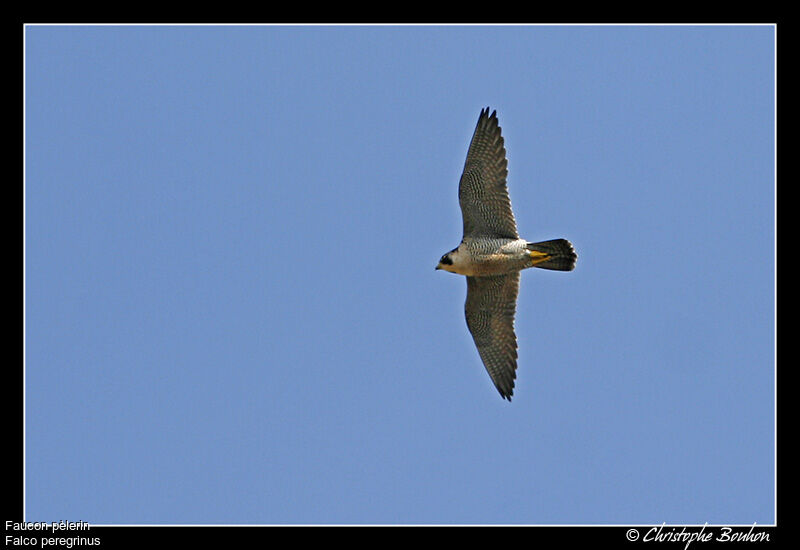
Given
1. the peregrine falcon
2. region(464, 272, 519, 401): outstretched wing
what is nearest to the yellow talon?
the peregrine falcon

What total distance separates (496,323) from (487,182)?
1.79 m

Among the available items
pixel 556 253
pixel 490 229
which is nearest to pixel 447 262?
pixel 490 229

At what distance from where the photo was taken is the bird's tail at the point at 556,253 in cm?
1125

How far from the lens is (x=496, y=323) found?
12.0 m

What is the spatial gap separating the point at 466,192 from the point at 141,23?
13.2 feet

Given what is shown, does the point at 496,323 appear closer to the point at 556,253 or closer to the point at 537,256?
the point at 537,256

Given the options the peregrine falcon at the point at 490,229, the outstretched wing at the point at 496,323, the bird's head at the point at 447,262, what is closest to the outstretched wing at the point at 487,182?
the peregrine falcon at the point at 490,229

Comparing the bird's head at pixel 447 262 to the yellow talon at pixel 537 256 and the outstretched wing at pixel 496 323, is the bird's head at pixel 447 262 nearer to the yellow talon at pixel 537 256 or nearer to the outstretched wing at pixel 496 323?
the outstretched wing at pixel 496 323

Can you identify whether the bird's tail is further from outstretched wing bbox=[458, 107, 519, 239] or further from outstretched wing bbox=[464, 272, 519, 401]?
outstretched wing bbox=[464, 272, 519, 401]

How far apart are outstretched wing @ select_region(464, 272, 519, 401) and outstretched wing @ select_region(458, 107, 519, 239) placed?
2.65ft
